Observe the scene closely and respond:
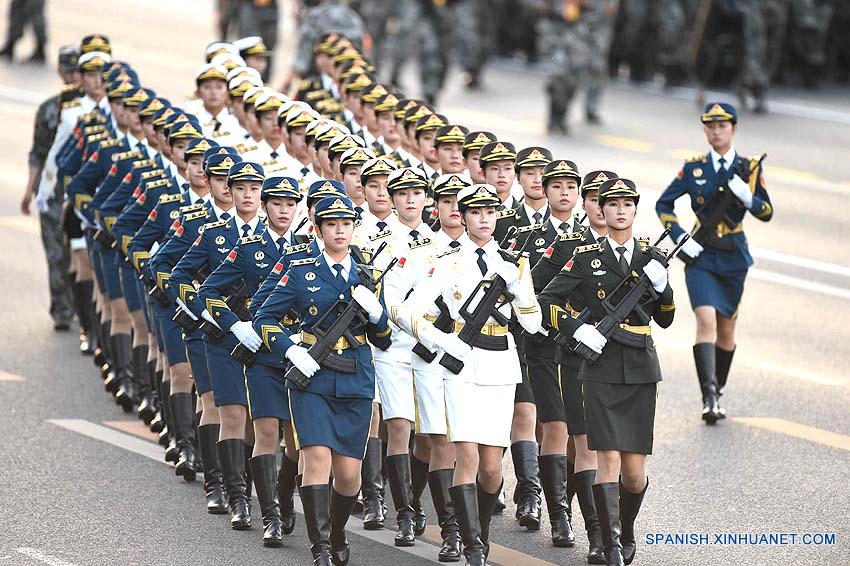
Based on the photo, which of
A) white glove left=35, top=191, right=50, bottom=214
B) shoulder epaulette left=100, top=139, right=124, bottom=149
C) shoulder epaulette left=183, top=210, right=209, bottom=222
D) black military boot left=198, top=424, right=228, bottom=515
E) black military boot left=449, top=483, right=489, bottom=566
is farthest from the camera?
white glove left=35, top=191, right=50, bottom=214

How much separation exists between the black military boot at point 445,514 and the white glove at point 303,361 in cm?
113

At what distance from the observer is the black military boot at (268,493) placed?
11727mm

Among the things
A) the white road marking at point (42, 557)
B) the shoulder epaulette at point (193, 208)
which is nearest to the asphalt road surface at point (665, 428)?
the white road marking at point (42, 557)

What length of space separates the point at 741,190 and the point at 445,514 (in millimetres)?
4494

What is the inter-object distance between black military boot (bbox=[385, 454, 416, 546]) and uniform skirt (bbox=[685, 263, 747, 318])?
12.4 feet

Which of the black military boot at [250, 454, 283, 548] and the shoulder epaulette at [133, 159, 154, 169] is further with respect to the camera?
the shoulder epaulette at [133, 159, 154, 169]

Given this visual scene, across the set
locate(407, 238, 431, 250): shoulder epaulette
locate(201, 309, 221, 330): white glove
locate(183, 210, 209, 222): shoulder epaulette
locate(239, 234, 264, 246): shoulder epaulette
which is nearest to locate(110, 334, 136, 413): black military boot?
locate(183, 210, 209, 222): shoulder epaulette

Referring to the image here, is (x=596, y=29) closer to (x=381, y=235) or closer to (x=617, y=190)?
(x=381, y=235)

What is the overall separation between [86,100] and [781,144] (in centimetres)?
1193

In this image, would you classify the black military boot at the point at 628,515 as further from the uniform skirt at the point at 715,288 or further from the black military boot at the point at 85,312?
the black military boot at the point at 85,312

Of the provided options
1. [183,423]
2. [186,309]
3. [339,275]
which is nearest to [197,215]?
[186,309]

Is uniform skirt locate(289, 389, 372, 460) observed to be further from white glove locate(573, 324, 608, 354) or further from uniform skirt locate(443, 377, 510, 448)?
white glove locate(573, 324, 608, 354)

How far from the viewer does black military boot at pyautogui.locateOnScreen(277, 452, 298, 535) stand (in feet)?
38.9

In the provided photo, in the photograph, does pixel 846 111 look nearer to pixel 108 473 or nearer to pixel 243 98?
pixel 243 98
